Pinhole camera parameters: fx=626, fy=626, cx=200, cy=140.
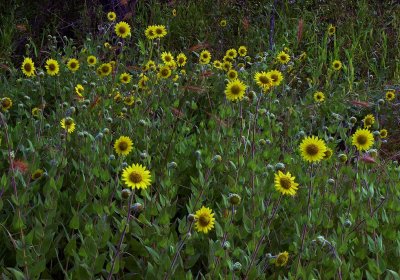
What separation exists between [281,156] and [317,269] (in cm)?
110

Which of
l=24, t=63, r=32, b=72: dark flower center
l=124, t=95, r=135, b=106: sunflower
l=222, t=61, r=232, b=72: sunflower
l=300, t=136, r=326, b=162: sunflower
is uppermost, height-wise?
l=300, t=136, r=326, b=162: sunflower

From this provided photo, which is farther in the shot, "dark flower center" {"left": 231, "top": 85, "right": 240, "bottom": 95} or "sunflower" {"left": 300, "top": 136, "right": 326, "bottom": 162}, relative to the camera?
"dark flower center" {"left": 231, "top": 85, "right": 240, "bottom": 95}

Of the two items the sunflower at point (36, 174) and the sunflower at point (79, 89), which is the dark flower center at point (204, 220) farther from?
the sunflower at point (79, 89)

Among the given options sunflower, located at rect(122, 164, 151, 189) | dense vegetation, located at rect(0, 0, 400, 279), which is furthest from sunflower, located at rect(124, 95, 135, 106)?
sunflower, located at rect(122, 164, 151, 189)

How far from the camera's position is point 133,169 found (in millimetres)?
1804

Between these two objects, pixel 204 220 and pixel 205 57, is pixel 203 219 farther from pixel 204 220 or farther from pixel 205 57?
pixel 205 57

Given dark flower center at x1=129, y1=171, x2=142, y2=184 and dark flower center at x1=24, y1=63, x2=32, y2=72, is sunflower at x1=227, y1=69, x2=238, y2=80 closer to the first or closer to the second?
dark flower center at x1=24, y1=63, x2=32, y2=72

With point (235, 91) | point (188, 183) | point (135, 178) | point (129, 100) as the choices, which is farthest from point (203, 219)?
point (129, 100)

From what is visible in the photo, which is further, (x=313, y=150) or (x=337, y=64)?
(x=337, y=64)

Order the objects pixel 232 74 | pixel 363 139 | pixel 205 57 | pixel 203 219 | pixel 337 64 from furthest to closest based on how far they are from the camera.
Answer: pixel 337 64
pixel 205 57
pixel 232 74
pixel 363 139
pixel 203 219

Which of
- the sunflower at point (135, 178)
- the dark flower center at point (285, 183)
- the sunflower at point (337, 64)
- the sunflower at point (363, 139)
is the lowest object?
the sunflower at point (337, 64)

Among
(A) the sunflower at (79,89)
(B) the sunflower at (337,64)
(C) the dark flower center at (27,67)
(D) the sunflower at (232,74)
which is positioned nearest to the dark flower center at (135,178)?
(A) the sunflower at (79,89)

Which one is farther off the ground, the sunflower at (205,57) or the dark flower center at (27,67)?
the dark flower center at (27,67)

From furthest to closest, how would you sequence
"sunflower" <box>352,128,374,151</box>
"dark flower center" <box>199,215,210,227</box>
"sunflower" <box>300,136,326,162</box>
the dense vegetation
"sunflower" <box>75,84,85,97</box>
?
"sunflower" <box>75,84,85,97</box>, "sunflower" <box>352,128,374,151</box>, "sunflower" <box>300,136,326,162</box>, the dense vegetation, "dark flower center" <box>199,215,210,227</box>
